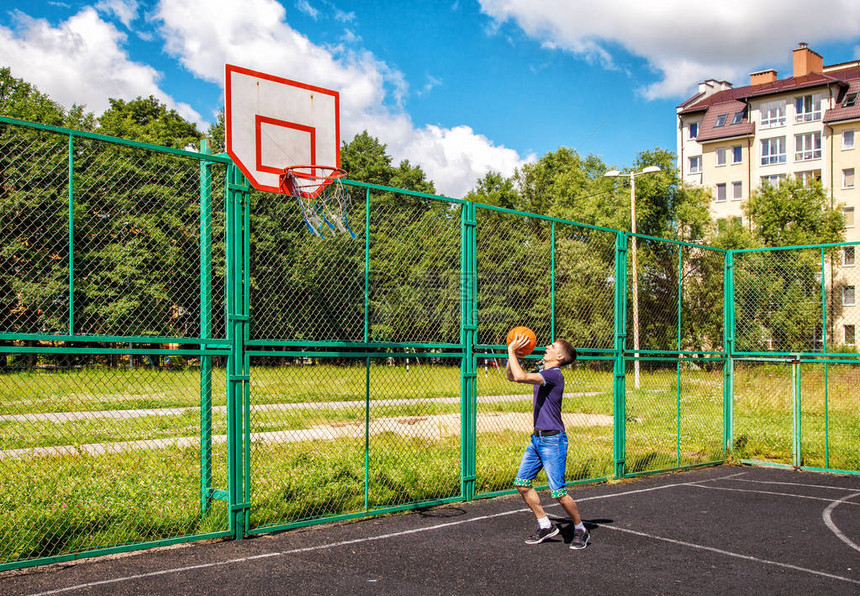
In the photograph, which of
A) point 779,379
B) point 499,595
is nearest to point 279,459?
point 499,595

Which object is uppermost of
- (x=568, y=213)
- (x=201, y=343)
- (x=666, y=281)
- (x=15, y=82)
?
(x=15, y=82)

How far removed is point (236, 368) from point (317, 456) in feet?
12.9

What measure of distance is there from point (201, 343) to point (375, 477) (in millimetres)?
2813

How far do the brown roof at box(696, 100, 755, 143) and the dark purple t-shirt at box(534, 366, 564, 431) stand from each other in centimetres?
5767

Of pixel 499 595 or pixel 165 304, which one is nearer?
pixel 499 595

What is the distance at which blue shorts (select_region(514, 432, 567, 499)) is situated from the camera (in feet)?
21.3

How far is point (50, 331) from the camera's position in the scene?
230 inches

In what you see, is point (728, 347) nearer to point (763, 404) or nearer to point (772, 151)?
point (763, 404)

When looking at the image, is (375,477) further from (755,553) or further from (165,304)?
(755,553)

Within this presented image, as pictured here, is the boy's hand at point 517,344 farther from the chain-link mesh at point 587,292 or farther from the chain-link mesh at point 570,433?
the chain-link mesh at point 587,292

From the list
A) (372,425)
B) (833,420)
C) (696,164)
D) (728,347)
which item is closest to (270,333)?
(372,425)

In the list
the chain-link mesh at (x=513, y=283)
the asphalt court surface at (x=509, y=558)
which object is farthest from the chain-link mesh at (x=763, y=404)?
the asphalt court surface at (x=509, y=558)

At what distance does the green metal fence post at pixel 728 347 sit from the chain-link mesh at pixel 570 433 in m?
1.85

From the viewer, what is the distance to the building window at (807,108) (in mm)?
55469
